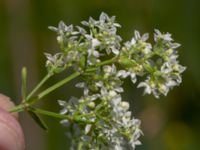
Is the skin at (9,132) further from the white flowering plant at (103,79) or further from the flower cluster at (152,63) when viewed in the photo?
the flower cluster at (152,63)

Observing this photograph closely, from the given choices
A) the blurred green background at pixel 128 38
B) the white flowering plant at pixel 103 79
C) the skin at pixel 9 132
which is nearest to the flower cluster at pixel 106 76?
the white flowering plant at pixel 103 79

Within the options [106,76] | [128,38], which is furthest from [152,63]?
[128,38]

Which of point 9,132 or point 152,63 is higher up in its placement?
point 152,63

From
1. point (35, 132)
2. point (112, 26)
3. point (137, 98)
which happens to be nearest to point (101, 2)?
point (137, 98)

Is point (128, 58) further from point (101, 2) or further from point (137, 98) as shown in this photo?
point (101, 2)

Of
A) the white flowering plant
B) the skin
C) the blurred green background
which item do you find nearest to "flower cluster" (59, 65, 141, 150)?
the white flowering plant

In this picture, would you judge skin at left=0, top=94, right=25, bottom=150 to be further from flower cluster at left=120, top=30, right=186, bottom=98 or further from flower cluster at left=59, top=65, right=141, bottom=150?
flower cluster at left=120, top=30, right=186, bottom=98

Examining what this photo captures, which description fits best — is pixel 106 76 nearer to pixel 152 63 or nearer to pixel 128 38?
pixel 152 63
